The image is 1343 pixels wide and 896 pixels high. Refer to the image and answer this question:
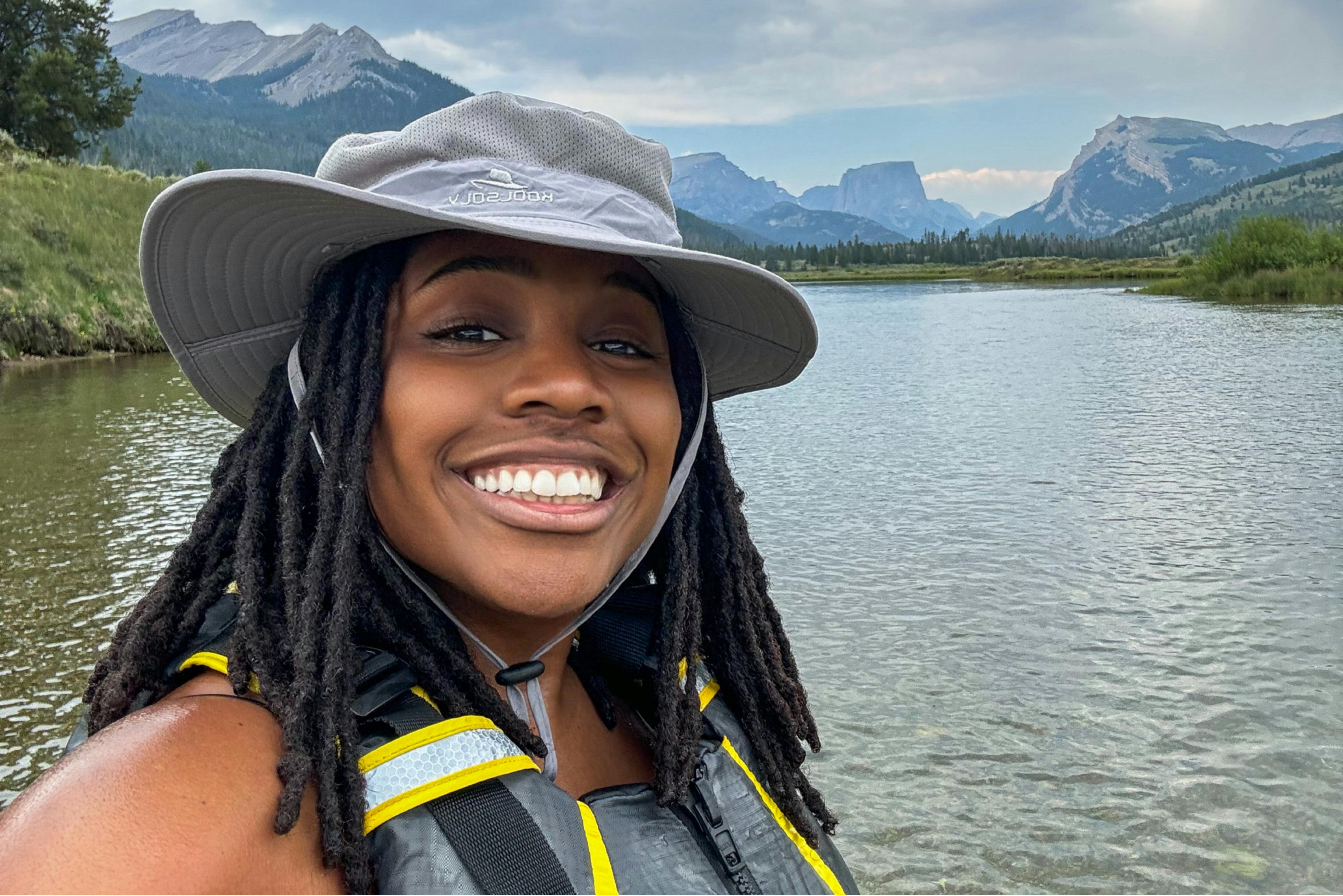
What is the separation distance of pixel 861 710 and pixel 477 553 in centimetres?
387

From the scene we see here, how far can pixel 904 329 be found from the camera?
108 feet

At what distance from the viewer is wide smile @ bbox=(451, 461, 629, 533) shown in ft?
5.12

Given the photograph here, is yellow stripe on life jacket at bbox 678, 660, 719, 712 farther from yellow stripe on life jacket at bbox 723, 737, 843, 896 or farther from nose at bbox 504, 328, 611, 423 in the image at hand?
nose at bbox 504, 328, 611, 423

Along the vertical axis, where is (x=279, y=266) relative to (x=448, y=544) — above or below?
above

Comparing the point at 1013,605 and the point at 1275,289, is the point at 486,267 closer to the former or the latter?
the point at 1013,605

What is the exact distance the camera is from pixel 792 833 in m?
1.80

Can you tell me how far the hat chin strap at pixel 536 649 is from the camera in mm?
1605

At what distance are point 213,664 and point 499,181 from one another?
761 mm

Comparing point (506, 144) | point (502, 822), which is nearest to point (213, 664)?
point (502, 822)

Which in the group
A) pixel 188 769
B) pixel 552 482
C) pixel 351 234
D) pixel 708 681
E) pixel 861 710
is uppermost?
pixel 351 234

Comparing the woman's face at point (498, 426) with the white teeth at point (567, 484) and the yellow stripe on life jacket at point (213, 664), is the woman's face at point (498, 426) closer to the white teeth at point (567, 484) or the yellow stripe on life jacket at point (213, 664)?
the white teeth at point (567, 484)

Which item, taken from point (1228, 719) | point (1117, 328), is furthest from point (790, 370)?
point (1117, 328)

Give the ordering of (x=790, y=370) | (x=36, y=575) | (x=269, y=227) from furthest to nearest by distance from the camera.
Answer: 1. (x=36, y=575)
2. (x=790, y=370)
3. (x=269, y=227)

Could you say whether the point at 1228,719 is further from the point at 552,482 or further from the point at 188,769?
the point at 188,769
